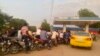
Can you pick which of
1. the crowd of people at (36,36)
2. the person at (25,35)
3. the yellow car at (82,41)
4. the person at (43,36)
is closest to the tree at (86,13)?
the crowd of people at (36,36)

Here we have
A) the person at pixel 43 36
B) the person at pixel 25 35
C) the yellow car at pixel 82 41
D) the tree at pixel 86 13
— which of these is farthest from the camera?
the tree at pixel 86 13

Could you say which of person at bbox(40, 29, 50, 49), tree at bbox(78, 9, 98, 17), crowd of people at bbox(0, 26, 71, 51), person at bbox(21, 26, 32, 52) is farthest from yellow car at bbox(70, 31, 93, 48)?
tree at bbox(78, 9, 98, 17)

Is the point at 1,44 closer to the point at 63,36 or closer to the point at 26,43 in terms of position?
the point at 26,43

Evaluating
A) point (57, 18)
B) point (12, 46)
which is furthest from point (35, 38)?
point (57, 18)

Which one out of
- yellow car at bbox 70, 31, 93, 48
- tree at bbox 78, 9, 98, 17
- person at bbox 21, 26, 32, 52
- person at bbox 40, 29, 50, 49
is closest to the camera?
person at bbox 21, 26, 32, 52

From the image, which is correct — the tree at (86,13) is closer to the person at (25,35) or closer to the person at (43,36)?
the person at (43,36)

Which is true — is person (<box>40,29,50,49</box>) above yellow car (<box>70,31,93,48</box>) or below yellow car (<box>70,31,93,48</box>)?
above

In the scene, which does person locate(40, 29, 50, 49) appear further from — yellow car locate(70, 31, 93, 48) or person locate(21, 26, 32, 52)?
yellow car locate(70, 31, 93, 48)

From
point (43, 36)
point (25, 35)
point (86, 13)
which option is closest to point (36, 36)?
point (43, 36)

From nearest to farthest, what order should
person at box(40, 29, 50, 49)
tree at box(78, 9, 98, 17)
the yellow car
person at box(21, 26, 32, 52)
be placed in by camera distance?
person at box(21, 26, 32, 52) < person at box(40, 29, 50, 49) < the yellow car < tree at box(78, 9, 98, 17)

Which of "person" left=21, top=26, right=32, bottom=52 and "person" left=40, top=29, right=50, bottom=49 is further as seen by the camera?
"person" left=40, top=29, right=50, bottom=49

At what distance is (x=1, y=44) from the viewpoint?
1343 centimetres

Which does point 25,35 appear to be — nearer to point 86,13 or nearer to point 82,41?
point 82,41

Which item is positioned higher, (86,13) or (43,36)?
(43,36)
